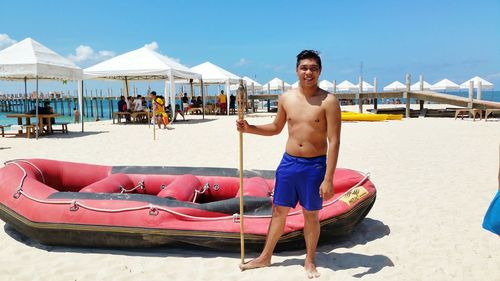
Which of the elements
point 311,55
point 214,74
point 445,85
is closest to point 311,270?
point 311,55

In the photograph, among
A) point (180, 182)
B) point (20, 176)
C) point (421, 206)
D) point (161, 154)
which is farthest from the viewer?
point (161, 154)

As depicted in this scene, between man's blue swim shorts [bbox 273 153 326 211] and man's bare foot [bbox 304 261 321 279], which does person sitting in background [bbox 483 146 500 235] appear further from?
man's bare foot [bbox 304 261 321 279]

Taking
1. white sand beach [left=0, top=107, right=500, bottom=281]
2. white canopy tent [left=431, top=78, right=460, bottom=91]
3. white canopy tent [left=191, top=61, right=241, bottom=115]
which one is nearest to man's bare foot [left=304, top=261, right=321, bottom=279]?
white sand beach [left=0, top=107, right=500, bottom=281]

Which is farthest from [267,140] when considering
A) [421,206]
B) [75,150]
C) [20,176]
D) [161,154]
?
[20,176]

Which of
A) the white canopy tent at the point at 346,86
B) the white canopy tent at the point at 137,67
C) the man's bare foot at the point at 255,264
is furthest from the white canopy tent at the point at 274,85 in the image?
the man's bare foot at the point at 255,264

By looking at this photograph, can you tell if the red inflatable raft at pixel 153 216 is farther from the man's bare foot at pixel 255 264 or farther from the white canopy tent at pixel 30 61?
the white canopy tent at pixel 30 61

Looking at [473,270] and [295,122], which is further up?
[295,122]

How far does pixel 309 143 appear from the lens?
294cm

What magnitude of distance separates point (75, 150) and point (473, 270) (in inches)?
355

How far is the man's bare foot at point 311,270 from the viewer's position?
125 inches

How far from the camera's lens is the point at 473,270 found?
3318 millimetres

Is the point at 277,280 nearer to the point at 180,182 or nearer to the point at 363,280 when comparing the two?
the point at 363,280

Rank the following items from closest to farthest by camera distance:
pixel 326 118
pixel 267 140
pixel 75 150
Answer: pixel 326 118 → pixel 75 150 → pixel 267 140

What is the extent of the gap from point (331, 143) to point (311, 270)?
1.05m
